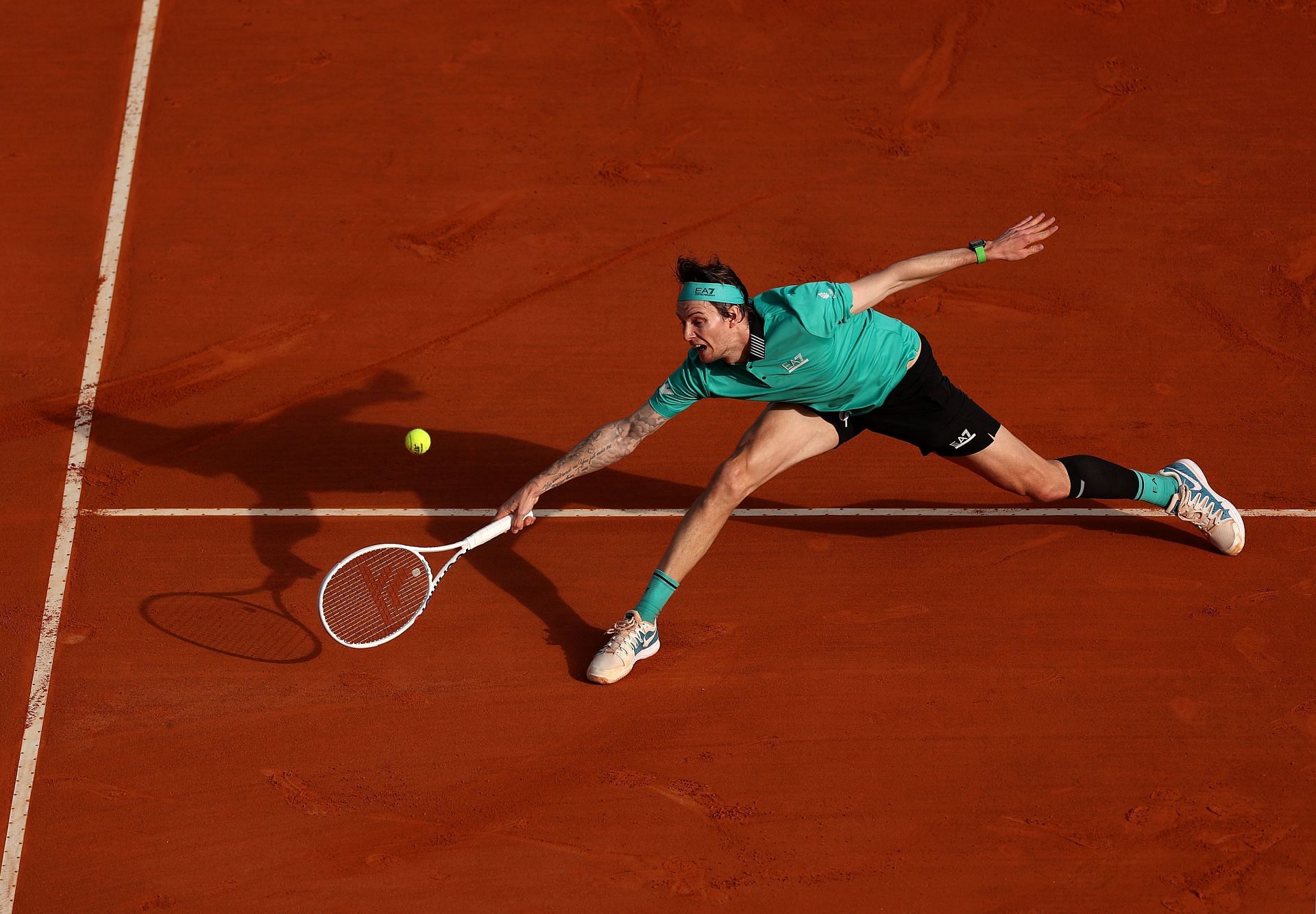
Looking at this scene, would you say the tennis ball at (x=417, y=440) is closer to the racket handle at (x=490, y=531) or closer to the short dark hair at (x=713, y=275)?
the racket handle at (x=490, y=531)

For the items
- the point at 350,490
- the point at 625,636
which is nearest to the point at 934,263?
the point at 625,636

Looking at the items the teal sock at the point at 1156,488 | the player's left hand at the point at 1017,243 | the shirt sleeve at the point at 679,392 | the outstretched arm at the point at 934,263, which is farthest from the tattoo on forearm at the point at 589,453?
the teal sock at the point at 1156,488

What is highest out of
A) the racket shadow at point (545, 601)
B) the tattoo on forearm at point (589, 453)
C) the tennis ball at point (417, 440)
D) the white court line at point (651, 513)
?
the tattoo on forearm at point (589, 453)

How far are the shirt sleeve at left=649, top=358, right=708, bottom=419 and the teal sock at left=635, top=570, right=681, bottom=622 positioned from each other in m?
0.70

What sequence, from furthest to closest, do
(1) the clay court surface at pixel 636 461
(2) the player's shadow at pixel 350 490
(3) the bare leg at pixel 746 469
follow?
(2) the player's shadow at pixel 350 490
(3) the bare leg at pixel 746 469
(1) the clay court surface at pixel 636 461

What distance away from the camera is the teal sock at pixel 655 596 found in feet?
17.0

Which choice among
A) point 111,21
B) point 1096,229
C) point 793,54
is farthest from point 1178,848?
point 111,21

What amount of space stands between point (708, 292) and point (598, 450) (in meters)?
0.86

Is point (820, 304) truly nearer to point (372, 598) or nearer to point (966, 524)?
point (966, 524)

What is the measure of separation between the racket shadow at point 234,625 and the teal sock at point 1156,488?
382 cm

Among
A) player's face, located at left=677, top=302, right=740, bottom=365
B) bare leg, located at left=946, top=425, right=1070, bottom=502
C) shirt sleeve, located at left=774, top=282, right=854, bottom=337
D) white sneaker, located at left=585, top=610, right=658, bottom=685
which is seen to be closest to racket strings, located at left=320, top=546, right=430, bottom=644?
white sneaker, located at left=585, top=610, right=658, bottom=685

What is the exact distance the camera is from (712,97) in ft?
25.8

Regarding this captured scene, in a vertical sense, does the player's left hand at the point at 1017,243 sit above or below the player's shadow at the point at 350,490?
above

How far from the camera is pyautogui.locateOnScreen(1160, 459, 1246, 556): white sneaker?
5.70 metres
